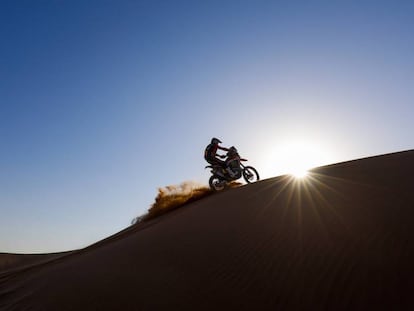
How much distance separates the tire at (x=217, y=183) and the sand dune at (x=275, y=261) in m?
4.32

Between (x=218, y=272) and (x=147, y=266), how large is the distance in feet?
4.53

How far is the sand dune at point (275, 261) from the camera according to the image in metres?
3.01

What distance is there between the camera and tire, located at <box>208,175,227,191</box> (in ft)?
36.5

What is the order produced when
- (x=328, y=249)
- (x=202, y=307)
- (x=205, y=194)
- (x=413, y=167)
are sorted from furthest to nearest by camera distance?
(x=205, y=194) → (x=413, y=167) → (x=328, y=249) → (x=202, y=307)

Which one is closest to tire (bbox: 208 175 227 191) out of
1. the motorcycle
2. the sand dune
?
the motorcycle

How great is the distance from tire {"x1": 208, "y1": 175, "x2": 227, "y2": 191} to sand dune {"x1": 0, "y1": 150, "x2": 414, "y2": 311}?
432 centimetres

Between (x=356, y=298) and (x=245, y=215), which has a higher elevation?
(x=245, y=215)

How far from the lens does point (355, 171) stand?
6914 mm

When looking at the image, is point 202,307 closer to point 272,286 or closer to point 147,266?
point 272,286

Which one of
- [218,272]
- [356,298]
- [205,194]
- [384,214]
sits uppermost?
[205,194]

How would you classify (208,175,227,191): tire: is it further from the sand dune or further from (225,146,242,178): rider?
the sand dune

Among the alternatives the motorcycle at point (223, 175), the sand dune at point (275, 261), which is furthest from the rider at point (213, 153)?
the sand dune at point (275, 261)

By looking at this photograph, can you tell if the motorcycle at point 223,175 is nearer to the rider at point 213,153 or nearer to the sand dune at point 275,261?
the rider at point 213,153

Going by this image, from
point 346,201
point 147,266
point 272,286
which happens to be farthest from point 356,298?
point 147,266
